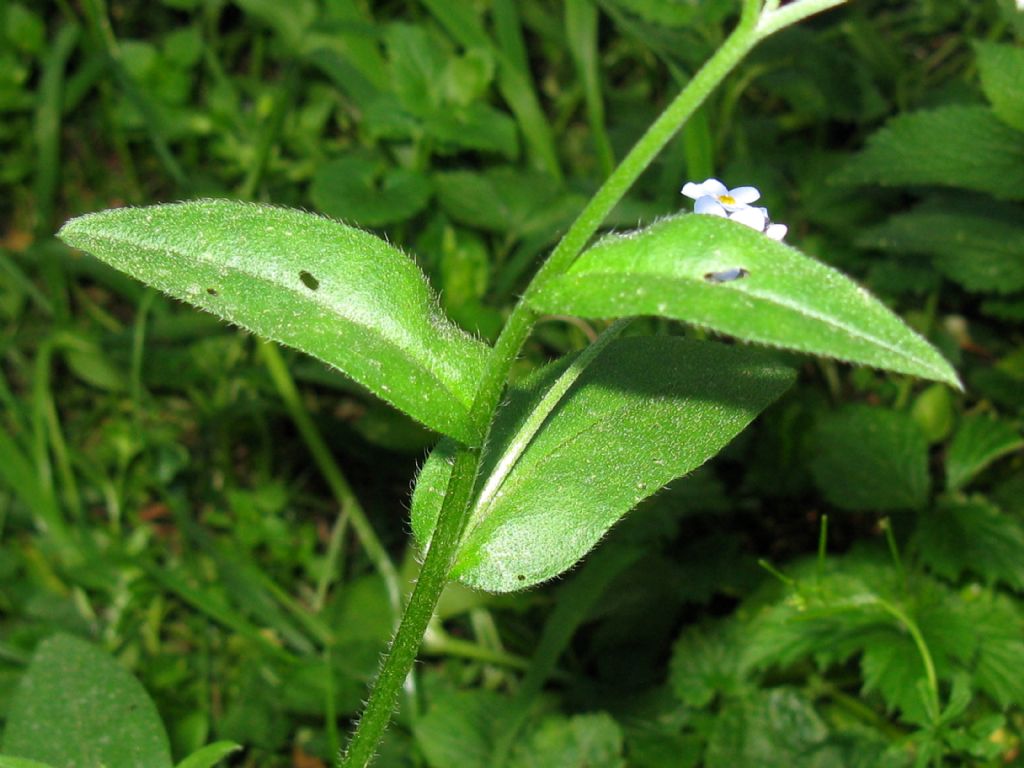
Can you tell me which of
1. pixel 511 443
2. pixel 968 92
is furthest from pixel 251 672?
pixel 968 92

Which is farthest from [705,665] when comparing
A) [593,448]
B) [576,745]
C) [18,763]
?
[18,763]

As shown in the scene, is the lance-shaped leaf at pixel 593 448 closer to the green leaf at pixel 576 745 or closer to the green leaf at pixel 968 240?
the green leaf at pixel 576 745

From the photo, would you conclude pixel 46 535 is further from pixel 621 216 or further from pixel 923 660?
pixel 923 660

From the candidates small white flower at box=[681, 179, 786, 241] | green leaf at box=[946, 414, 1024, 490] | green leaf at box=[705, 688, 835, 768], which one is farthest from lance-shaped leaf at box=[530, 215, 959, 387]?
green leaf at box=[946, 414, 1024, 490]

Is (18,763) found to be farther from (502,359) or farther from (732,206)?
(732,206)

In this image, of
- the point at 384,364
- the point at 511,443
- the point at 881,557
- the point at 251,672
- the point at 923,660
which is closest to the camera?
the point at 384,364

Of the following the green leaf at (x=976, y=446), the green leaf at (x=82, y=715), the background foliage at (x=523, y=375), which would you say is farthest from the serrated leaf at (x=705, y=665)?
the green leaf at (x=82, y=715)

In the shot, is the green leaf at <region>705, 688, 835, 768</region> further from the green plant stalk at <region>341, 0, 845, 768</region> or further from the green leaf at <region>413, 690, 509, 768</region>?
the green plant stalk at <region>341, 0, 845, 768</region>
